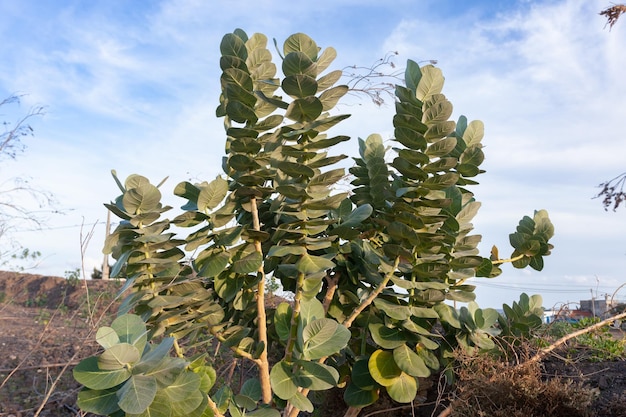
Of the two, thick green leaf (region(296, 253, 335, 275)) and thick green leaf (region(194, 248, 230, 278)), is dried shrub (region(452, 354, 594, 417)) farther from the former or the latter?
thick green leaf (region(194, 248, 230, 278))

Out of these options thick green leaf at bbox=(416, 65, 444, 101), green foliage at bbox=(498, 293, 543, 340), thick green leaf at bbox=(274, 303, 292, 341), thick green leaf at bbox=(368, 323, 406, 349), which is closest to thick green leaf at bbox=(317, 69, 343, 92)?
thick green leaf at bbox=(416, 65, 444, 101)

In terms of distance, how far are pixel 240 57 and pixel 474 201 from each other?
1.37 metres

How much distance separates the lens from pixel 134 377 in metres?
1.67

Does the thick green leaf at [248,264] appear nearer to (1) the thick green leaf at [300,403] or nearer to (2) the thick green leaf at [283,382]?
(2) the thick green leaf at [283,382]

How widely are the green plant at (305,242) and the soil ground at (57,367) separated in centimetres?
38

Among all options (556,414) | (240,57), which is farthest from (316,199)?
(556,414)

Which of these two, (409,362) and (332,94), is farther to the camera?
(409,362)

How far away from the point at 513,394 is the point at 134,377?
63.9 inches

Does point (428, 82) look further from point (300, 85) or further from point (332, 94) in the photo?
point (300, 85)

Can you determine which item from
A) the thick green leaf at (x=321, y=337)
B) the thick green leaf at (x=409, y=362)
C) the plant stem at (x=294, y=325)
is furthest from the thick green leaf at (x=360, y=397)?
the thick green leaf at (x=321, y=337)

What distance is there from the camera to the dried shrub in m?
2.39

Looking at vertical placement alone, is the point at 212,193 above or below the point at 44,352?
above

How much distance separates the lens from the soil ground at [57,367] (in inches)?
104

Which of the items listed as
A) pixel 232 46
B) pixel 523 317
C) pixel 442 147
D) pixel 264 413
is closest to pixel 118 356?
pixel 264 413
